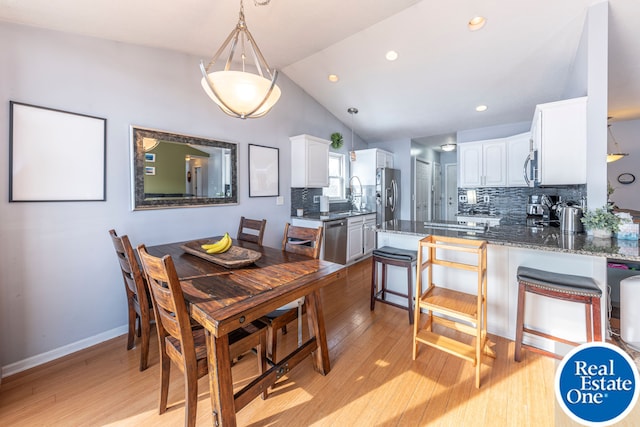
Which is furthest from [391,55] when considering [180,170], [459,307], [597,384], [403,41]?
[597,384]

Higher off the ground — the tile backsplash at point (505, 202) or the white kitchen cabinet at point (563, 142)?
the white kitchen cabinet at point (563, 142)

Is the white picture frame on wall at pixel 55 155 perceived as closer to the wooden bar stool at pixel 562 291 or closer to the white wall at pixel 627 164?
the wooden bar stool at pixel 562 291

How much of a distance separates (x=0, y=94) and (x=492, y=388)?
12.6 ft

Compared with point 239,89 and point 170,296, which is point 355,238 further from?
point 170,296

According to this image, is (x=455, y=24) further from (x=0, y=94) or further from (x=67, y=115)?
(x=0, y=94)

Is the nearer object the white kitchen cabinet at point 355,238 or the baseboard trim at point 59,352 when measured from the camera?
the baseboard trim at point 59,352

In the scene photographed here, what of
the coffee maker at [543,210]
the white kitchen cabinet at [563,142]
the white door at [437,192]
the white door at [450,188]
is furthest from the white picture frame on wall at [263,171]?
the white door at [450,188]

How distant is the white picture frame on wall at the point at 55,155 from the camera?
183cm

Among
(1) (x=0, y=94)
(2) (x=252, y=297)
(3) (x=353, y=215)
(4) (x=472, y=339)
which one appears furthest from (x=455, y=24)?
(1) (x=0, y=94)

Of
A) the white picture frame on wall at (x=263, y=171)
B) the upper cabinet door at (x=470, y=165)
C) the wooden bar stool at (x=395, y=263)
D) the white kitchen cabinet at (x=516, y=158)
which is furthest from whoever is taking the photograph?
the upper cabinet door at (x=470, y=165)

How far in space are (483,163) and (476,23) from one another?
2501mm

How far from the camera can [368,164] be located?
5.11 m

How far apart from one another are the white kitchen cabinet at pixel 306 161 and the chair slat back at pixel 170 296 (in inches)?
111

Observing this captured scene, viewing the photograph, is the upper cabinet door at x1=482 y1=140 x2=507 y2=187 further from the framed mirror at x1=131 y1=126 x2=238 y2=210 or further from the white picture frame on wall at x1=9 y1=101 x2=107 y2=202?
the white picture frame on wall at x1=9 y1=101 x2=107 y2=202
